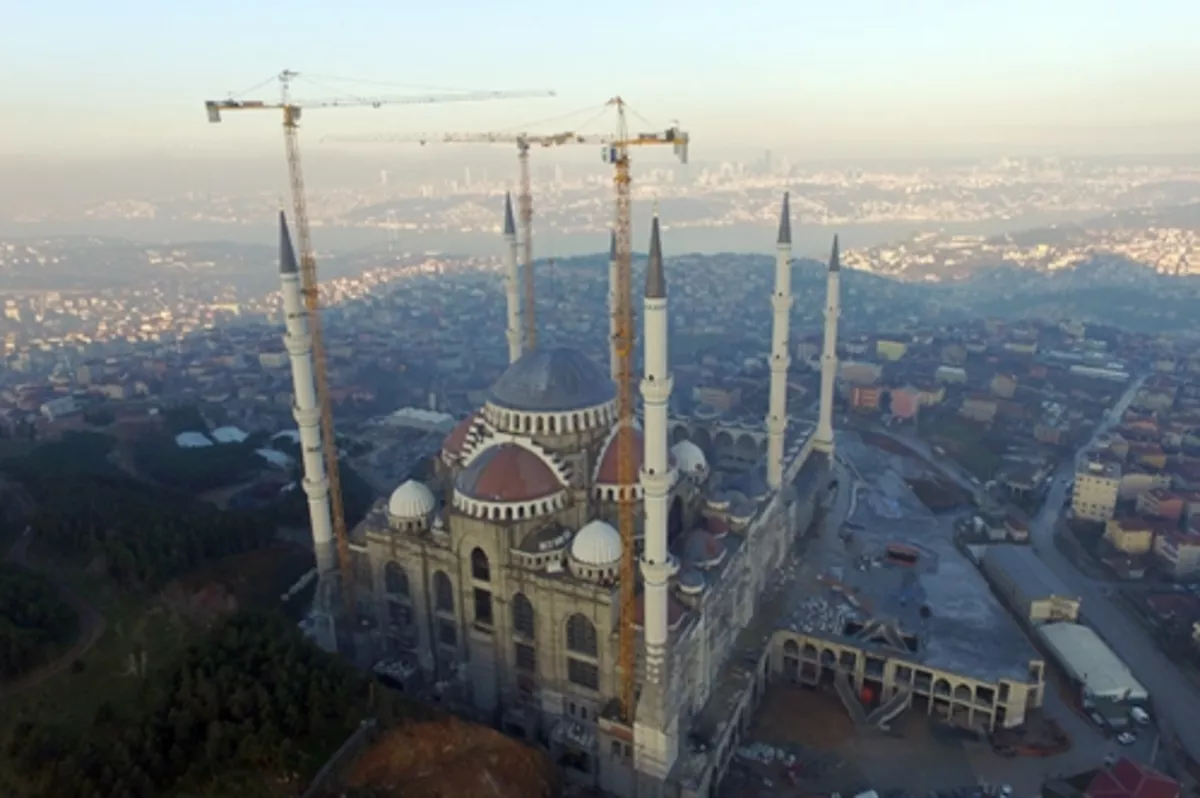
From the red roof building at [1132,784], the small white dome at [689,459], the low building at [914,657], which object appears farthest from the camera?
the small white dome at [689,459]

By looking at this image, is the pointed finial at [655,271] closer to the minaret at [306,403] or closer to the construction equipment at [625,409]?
the construction equipment at [625,409]

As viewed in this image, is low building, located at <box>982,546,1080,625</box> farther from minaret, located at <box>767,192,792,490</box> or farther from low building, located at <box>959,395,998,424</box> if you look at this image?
low building, located at <box>959,395,998,424</box>

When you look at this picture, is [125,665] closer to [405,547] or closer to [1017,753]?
[405,547]

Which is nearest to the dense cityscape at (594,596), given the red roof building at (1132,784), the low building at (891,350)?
the red roof building at (1132,784)

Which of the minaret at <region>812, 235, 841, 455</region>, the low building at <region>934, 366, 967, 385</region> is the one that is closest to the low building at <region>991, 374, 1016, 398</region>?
the low building at <region>934, 366, 967, 385</region>

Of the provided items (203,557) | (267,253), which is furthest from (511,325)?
(267,253)

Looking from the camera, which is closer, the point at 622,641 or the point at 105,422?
the point at 622,641
